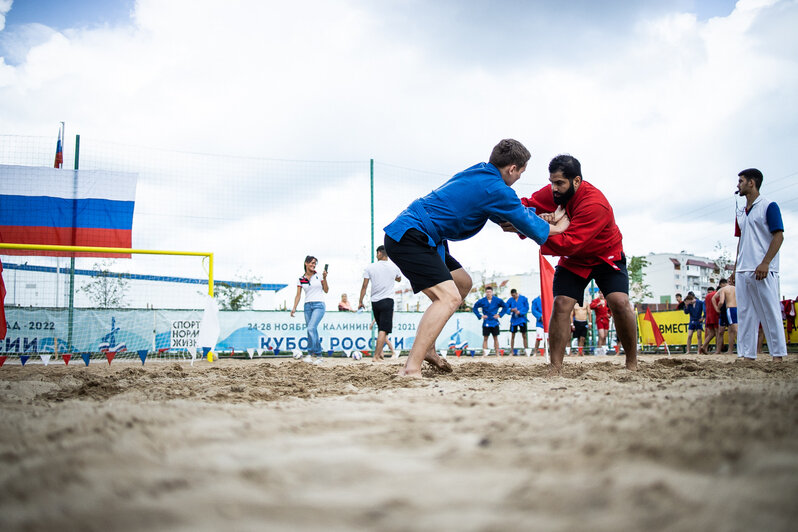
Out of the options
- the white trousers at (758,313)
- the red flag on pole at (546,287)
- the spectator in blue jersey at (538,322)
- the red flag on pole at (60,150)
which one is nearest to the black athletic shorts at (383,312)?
the red flag on pole at (546,287)

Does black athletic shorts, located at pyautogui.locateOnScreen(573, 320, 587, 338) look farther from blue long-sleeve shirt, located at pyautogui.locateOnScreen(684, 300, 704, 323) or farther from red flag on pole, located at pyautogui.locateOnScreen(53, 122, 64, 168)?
red flag on pole, located at pyautogui.locateOnScreen(53, 122, 64, 168)

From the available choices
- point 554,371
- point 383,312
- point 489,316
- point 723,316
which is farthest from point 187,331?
point 723,316

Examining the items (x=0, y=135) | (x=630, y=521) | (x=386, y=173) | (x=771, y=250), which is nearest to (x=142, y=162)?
(x=0, y=135)

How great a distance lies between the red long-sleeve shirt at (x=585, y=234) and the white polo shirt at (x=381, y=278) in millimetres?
3951

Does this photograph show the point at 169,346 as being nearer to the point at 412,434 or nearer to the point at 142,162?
the point at 142,162

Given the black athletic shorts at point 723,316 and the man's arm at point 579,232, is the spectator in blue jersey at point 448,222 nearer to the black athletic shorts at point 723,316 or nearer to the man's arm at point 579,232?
the man's arm at point 579,232

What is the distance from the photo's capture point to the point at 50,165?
884 cm

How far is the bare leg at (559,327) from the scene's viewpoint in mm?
3680

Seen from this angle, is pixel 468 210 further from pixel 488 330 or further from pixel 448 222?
pixel 488 330

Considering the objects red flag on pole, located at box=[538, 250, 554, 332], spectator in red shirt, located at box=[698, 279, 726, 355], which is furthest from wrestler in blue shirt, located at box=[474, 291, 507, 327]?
spectator in red shirt, located at box=[698, 279, 726, 355]

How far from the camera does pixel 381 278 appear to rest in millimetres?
7750

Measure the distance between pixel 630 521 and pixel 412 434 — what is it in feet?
2.04

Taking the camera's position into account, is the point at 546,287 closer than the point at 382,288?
No

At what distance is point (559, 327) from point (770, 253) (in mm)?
2387
